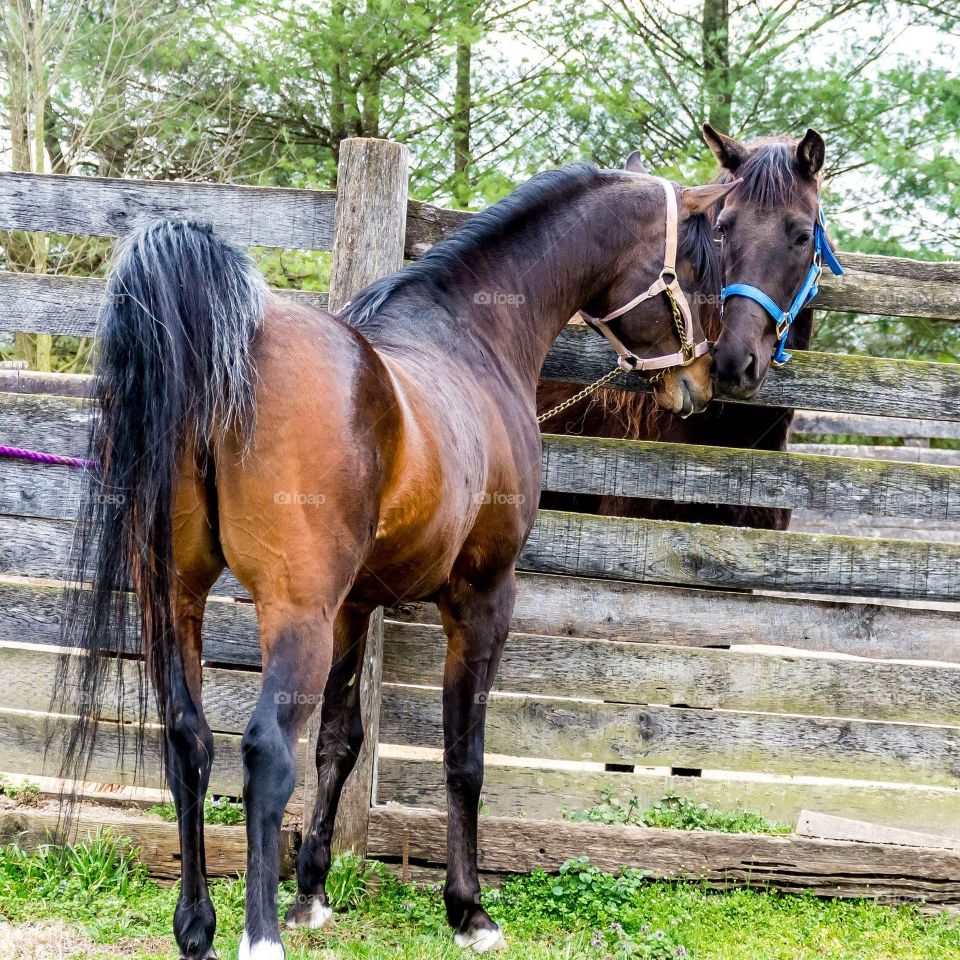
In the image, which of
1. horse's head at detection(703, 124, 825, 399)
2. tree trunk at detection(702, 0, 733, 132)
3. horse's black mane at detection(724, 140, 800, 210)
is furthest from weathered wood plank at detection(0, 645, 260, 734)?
tree trunk at detection(702, 0, 733, 132)

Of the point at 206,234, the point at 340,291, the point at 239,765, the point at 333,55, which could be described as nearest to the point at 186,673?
the point at 206,234

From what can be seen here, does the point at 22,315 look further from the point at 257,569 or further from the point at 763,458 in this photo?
the point at 763,458

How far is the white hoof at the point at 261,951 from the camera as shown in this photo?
217 cm

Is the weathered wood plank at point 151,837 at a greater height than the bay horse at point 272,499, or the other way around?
the bay horse at point 272,499

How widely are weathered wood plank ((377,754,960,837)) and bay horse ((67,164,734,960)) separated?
0.65 m

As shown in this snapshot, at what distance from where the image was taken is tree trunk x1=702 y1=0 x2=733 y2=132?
8.01m

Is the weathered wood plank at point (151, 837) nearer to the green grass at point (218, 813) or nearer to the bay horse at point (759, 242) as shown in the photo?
the green grass at point (218, 813)

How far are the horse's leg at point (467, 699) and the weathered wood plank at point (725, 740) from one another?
618 mm

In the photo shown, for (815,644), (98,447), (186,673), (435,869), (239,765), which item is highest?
(98,447)

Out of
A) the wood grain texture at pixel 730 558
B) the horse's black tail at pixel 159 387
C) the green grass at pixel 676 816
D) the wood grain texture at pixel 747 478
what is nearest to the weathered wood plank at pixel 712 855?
the green grass at pixel 676 816

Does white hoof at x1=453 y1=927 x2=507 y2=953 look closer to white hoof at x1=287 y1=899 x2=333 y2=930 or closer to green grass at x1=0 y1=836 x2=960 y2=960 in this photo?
green grass at x1=0 y1=836 x2=960 y2=960

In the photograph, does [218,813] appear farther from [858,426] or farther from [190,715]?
[858,426]

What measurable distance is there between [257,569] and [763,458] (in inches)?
96.4

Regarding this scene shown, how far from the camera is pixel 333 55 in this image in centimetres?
828
